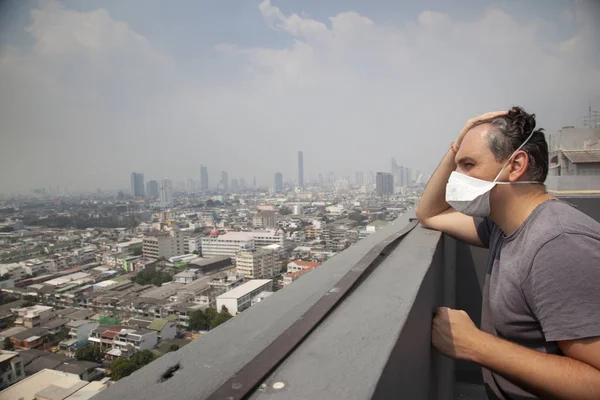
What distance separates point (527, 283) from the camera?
0.75 meters

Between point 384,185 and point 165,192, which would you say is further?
point 384,185

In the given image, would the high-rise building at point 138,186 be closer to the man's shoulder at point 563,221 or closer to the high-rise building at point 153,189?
the high-rise building at point 153,189

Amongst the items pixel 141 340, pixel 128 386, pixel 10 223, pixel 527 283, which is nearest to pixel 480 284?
pixel 527 283

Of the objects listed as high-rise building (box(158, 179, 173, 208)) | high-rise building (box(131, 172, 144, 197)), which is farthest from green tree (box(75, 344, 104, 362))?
high-rise building (box(158, 179, 173, 208))

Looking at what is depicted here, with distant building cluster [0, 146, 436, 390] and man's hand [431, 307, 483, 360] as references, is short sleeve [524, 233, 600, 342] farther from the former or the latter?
distant building cluster [0, 146, 436, 390]

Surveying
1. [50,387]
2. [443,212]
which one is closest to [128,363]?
[50,387]

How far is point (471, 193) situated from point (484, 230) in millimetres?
255

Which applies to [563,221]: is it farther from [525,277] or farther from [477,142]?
[477,142]

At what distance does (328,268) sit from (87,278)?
1.50m

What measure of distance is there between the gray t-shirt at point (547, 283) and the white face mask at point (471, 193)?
5.4 inches

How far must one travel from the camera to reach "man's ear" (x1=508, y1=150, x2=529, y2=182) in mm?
943

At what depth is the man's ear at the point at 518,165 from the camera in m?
0.94

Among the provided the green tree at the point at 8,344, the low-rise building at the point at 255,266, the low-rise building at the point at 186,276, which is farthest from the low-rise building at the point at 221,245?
the green tree at the point at 8,344

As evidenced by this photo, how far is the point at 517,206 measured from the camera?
0.96 meters
